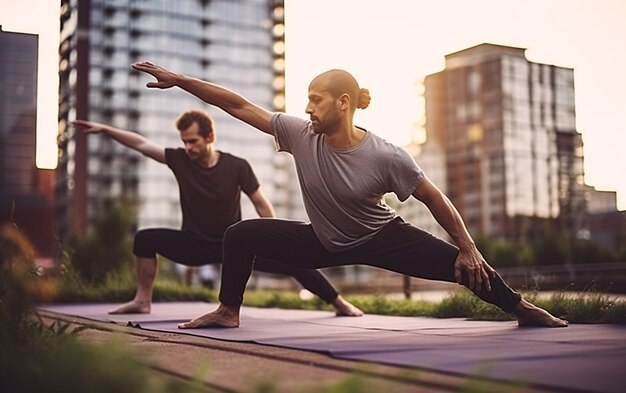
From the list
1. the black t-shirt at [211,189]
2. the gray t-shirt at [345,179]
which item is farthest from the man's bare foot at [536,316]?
the black t-shirt at [211,189]

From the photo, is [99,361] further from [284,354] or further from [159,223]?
[159,223]

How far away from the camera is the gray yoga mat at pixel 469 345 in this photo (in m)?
2.53

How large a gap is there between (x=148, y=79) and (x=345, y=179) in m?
83.0

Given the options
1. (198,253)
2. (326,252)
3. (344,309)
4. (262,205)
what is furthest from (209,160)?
(326,252)

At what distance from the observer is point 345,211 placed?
4.38m

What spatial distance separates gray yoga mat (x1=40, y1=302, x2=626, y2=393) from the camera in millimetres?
2531

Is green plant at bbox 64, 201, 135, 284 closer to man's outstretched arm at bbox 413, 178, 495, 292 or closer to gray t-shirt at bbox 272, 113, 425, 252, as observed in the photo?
gray t-shirt at bbox 272, 113, 425, 252

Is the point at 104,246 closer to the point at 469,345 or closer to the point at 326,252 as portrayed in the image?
the point at 326,252

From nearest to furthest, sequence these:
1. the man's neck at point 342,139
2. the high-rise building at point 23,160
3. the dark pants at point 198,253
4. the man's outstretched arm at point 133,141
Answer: the man's neck at point 342,139 → the dark pants at point 198,253 → the man's outstretched arm at point 133,141 → the high-rise building at point 23,160

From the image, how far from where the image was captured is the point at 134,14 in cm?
8300

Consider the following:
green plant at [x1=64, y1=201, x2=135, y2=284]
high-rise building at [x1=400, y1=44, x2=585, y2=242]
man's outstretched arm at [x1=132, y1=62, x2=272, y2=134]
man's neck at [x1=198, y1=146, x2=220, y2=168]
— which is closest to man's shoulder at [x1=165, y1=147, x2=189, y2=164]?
man's neck at [x1=198, y1=146, x2=220, y2=168]

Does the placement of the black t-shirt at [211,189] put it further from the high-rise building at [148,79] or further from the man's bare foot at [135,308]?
the high-rise building at [148,79]

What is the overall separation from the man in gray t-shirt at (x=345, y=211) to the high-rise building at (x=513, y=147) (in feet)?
265

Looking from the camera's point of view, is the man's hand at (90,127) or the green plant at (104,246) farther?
the green plant at (104,246)
